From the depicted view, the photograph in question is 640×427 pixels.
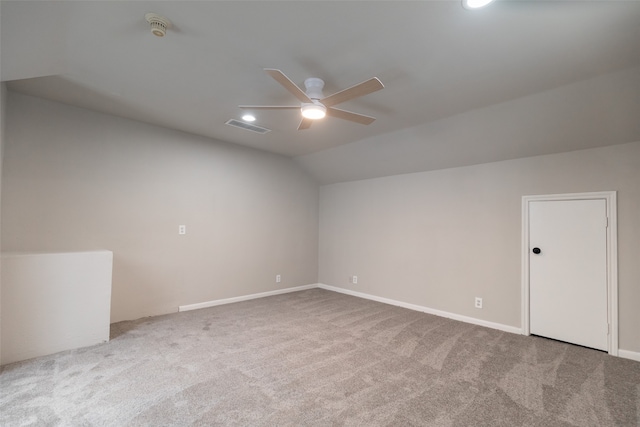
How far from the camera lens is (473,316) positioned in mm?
3957

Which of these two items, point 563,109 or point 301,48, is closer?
point 301,48

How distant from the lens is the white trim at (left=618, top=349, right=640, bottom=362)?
9.42 ft

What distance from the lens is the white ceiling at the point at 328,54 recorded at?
5.87 feet

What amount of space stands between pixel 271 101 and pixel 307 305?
3112mm

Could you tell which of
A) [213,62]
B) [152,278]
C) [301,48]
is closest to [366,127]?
[301,48]

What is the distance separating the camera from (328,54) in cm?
221

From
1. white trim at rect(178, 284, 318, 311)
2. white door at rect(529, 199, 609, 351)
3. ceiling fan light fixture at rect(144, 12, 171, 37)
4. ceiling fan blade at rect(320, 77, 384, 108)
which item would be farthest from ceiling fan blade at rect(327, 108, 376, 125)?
white trim at rect(178, 284, 318, 311)

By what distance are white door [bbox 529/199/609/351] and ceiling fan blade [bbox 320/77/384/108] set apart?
275 centimetres

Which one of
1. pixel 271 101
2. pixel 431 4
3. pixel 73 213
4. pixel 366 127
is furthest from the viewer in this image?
pixel 366 127

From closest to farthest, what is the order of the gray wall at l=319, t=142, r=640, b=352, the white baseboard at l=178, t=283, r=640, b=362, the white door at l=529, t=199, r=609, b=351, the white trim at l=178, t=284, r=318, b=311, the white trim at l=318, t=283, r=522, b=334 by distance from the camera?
the gray wall at l=319, t=142, r=640, b=352 < the white door at l=529, t=199, r=609, b=351 < the white baseboard at l=178, t=283, r=640, b=362 < the white trim at l=318, t=283, r=522, b=334 < the white trim at l=178, t=284, r=318, b=311

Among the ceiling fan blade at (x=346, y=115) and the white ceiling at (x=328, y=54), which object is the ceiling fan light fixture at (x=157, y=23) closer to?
the white ceiling at (x=328, y=54)

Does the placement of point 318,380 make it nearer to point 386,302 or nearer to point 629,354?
point 386,302

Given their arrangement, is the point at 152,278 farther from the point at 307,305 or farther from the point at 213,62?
the point at 213,62

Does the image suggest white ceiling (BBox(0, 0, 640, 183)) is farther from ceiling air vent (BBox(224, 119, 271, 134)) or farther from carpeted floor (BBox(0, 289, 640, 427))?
carpeted floor (BBox(0, 289, 640, 427))
